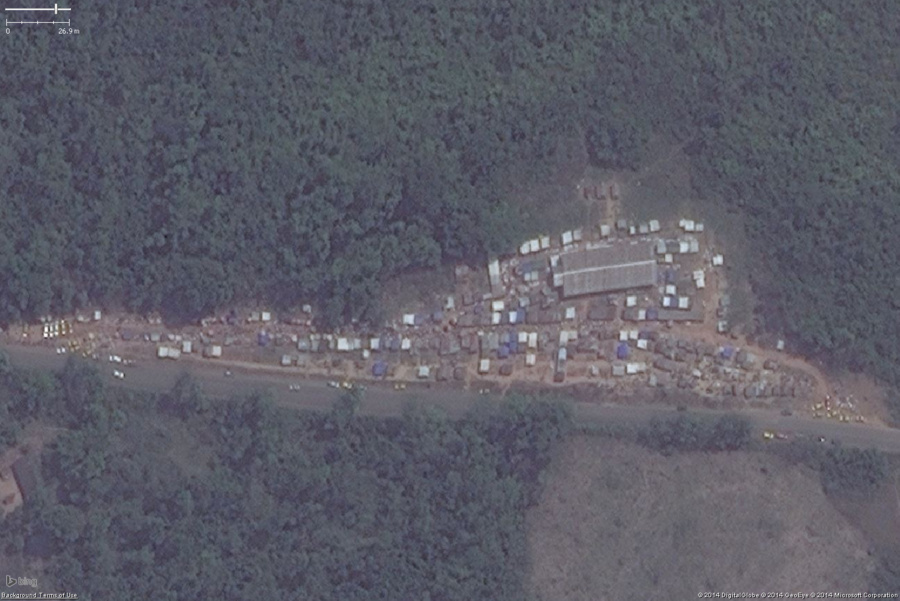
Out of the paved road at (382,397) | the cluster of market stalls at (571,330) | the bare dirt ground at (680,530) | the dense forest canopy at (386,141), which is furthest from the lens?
the cluster of market stalls at (571,330)

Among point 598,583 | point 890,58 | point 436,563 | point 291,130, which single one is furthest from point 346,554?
point 890,58

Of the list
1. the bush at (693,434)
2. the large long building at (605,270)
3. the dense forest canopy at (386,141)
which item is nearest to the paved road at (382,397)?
the bush at (693,434)

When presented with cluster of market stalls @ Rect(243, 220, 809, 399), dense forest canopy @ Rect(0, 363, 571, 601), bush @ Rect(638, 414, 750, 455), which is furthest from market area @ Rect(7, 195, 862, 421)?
dense forest canopy @ Rect(0, 363, 571, 601)

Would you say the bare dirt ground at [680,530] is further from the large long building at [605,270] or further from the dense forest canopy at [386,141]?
the dense forest canopy at [386,141]

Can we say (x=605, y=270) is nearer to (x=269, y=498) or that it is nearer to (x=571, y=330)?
(x=571, y=330)

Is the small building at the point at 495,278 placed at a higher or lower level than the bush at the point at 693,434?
higher
